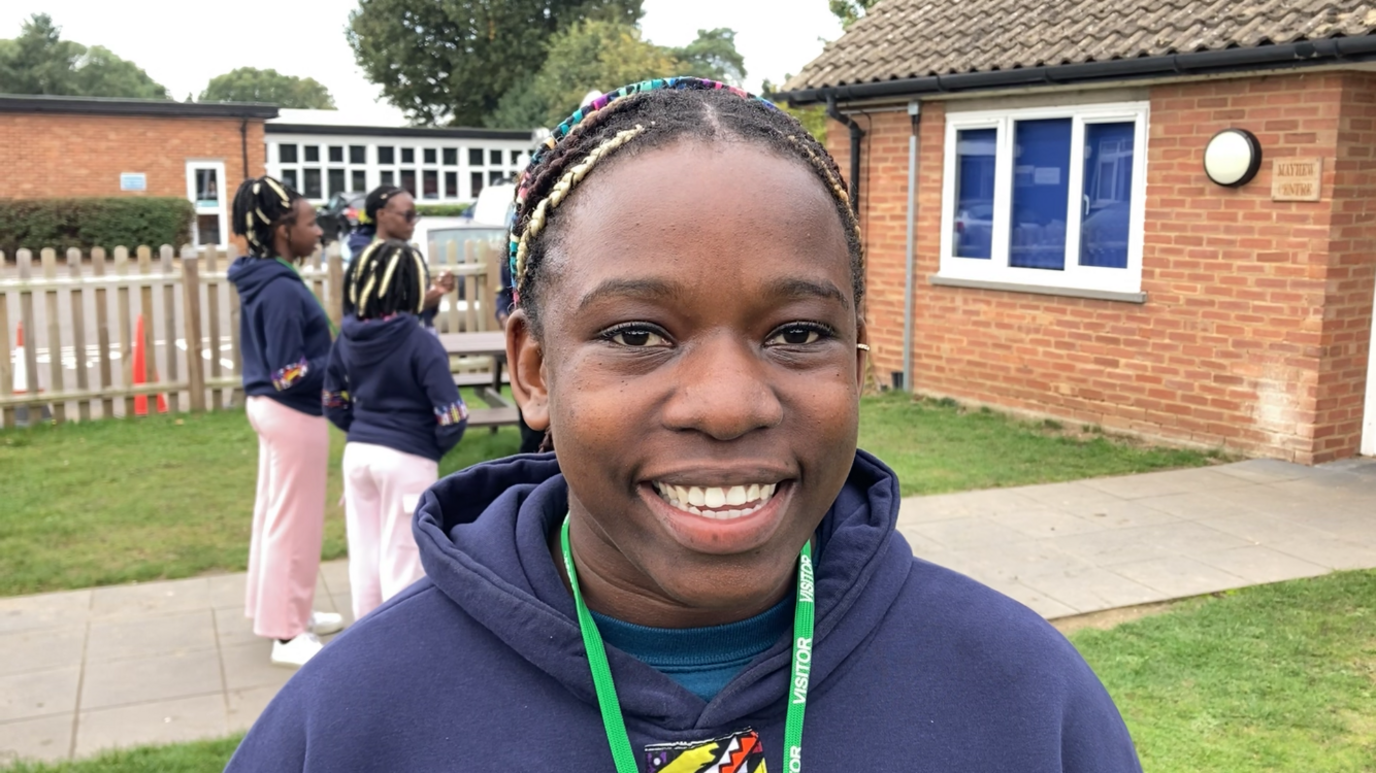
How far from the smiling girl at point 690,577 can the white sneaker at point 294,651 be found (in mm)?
3981

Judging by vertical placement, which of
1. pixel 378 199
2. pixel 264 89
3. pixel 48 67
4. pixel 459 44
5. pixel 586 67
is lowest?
pixel 378 199

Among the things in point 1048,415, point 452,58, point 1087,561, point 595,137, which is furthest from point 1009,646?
point 452,58

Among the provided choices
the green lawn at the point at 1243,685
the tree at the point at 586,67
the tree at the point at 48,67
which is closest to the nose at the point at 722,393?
the green lawn at the point at 1243,685

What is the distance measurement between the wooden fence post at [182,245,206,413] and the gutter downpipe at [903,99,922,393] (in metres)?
6.62

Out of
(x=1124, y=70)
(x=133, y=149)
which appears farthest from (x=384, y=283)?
(x=133, y=149)

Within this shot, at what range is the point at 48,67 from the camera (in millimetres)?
73500

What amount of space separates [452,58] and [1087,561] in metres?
47.6

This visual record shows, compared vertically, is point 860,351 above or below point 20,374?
above

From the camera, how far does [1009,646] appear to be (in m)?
1.43

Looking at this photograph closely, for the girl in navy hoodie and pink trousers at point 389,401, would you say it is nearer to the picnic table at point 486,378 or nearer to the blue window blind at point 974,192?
the picnic table at point 486,378

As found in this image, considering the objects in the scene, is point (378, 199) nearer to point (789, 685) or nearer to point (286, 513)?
point (286, 513)

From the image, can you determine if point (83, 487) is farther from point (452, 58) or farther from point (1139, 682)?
point (452, 58)

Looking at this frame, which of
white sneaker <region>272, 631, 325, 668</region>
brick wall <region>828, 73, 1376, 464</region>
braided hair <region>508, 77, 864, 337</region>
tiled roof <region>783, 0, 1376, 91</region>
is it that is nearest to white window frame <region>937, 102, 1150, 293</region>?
brick wall <region>828, 73, 1376, 464</region>

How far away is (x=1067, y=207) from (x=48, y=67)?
7856cm
